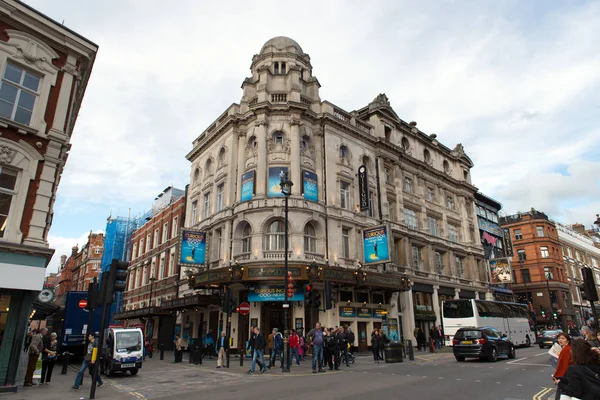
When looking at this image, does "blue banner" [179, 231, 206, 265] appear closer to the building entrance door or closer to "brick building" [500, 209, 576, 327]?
the building entrance door

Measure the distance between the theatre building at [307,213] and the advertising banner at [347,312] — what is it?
186 millimetres

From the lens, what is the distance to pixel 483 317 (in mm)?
25812

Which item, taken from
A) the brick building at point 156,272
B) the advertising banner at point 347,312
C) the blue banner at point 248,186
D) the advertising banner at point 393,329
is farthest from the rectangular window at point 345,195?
the brick building at point 156,272

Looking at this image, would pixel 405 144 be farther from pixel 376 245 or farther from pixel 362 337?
pixel 362 337

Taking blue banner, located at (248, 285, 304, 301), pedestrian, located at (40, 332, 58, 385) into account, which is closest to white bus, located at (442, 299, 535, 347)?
blue banner, located at (248, 285, 304, 301)

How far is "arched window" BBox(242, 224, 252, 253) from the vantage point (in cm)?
2645

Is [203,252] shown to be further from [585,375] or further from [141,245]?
[585,375]

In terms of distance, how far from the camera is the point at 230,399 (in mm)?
10008

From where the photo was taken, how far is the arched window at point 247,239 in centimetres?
2645

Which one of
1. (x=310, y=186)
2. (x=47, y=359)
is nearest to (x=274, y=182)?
(x=310, y=186)

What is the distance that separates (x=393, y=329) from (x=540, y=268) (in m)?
39.5

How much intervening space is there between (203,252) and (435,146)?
90.3 feet

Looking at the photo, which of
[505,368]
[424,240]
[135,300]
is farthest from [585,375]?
[135,300]

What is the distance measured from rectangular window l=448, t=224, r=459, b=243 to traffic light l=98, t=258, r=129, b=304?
36065 mm
